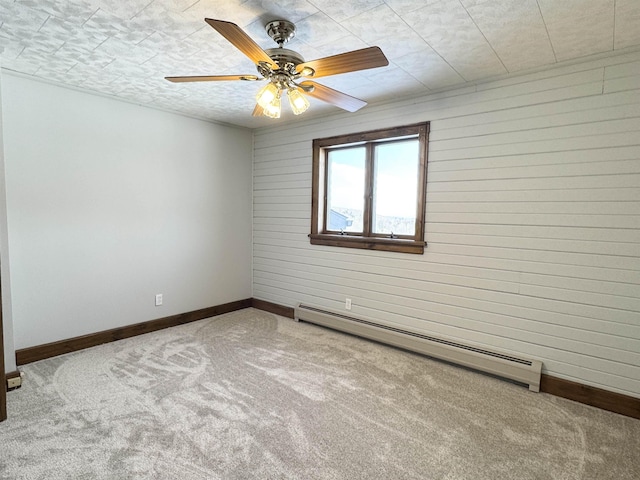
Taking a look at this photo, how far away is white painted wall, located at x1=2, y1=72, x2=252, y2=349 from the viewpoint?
2.95 metres

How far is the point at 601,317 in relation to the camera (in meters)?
2.45

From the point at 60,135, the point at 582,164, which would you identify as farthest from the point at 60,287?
the point at 582,164

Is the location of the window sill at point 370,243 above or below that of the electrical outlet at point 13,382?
above

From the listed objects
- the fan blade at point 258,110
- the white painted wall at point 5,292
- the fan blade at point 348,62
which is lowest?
the white painted wall at point 5,292

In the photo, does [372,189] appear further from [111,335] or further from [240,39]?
[111,335]

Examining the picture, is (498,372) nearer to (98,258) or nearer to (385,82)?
(385,82)

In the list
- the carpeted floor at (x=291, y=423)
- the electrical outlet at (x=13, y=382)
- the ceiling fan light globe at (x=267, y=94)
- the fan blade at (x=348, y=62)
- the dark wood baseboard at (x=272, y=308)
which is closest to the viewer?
the fan blade at (x=348, y=62)

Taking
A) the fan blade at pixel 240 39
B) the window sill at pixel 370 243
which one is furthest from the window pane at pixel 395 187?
the fan blade at pixel 240 39

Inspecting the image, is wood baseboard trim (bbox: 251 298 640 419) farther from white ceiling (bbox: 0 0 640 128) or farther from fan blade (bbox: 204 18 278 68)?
fan blade (bbox: 204 18 278 68)

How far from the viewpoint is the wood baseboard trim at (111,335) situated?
2990 millimetres

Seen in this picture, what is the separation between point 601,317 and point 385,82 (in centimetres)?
248

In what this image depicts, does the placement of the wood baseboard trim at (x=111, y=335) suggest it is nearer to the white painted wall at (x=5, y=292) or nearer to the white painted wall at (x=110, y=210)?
the white painted wall at (x=110, y=210)

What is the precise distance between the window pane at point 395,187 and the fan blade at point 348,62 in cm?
173

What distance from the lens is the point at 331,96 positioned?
2332 mm
